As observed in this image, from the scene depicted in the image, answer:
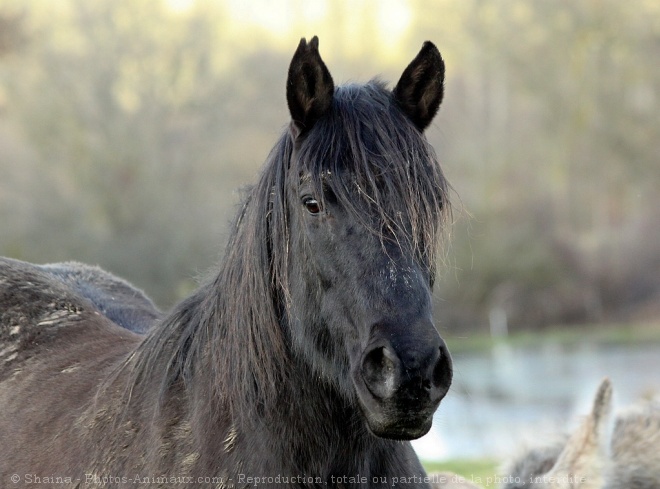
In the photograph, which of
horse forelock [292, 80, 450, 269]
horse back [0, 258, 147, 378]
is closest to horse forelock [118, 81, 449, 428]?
horse forelock [292, 80, 450, 269]

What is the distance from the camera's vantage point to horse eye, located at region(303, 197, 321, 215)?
2.63 metres

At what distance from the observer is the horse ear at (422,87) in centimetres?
288

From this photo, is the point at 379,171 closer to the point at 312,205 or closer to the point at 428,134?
the point at 312,205

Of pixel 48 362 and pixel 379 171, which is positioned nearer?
pixel 379 171

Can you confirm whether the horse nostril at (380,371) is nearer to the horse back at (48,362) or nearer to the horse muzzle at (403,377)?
the horse muzzle at (403,377)

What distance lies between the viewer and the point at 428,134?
1959 centimetres

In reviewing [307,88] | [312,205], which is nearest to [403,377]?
[312,205]

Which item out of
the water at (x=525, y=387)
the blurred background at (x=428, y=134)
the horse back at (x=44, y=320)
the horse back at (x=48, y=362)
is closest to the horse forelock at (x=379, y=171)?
the horse back at (x=48, y=362)

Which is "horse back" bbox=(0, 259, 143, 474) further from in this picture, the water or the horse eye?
the water

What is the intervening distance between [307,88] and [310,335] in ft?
2.85

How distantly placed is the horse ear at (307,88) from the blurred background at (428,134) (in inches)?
643

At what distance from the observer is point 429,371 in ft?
7.44

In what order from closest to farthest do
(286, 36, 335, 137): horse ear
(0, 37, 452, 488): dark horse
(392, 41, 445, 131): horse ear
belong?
(0, 37, 452, 488): dark horse, (286, 36, 335, 137): horse ear, (392, 41, 445, 131): horse ear

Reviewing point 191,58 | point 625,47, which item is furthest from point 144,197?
point 625,47
